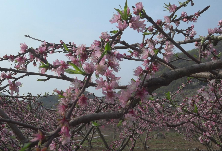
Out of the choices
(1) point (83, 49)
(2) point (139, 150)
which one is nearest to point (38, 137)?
(1) point (83, 49)

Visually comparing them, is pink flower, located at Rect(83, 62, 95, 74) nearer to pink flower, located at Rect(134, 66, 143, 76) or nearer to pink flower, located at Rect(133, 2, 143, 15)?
pink flower, located at Rect(134, 66, 143, 76)

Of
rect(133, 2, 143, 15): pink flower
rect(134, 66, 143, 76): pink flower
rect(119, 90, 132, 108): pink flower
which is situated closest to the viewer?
rect(119, 90, 132, 108): pink flower

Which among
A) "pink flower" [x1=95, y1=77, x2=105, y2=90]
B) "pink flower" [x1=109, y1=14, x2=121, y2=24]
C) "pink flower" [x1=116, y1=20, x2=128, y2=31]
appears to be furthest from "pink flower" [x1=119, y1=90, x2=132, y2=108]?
"pink flower" [x1=109, y1=14, x2=121, y2=24]

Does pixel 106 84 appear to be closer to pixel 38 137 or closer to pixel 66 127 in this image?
pixel 66 127

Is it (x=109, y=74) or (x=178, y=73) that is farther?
(x=178, y=73)

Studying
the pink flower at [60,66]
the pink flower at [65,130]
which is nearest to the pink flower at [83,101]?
the pink flower at [65,130]

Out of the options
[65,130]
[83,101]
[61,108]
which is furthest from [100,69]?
[65,130]

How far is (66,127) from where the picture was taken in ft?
Result: 3.50

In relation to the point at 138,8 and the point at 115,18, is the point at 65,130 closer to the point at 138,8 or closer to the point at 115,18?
the point at 115,18

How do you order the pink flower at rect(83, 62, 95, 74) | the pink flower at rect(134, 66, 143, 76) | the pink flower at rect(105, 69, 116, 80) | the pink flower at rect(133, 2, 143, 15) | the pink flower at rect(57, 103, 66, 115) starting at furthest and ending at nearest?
the pink flower at rect(133, 2, 143, 15) → the pink flower at rect(134, 66, 143, 76) → the pink flower at rect(105, 69, 116, 80) → the pink flower at rect(83, 62, 95, 74) → the pink flower at rect(57, 103, 66, 115)

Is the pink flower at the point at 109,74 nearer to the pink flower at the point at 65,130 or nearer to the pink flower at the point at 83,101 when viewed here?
the pink flower at the point at 83,101

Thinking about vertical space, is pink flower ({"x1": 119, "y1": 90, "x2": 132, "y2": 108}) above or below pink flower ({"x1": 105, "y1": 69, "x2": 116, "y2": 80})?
below

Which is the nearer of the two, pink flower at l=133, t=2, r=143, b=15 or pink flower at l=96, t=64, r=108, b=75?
pink flower at l=96, t=64, r=108, b=75

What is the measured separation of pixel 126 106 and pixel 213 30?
136 inches
